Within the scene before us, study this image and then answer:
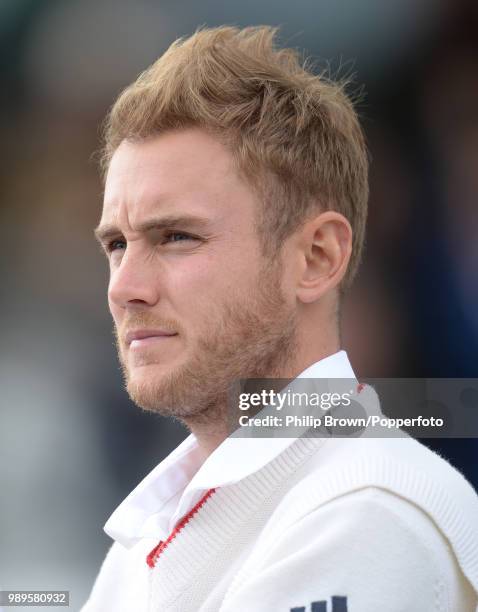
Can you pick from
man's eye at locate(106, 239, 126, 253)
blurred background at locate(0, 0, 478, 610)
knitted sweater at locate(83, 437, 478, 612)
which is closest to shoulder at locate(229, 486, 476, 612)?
knitted sweater at locate(83, 437, 478, 612)

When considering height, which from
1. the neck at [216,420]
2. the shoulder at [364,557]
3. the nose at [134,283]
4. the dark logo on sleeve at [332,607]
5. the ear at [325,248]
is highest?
the ear at [325,248]

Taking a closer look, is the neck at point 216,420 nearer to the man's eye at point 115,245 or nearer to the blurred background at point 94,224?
the man's eye at point 115,245

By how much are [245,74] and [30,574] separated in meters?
1.76

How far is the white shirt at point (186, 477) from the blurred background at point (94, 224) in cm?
103

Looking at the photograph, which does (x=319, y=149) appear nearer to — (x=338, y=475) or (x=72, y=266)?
(x=338, y=475)

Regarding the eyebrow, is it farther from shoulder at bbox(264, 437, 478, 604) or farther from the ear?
shoulder at bbox(264, 437, 478, 604)

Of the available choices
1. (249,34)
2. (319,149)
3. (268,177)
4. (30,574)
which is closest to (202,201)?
(268,177)

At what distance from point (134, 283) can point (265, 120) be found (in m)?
0.29

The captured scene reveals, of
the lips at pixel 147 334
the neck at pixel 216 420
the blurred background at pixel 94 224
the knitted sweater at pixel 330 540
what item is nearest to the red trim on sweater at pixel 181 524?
the knitted sweater at pixel 330 540

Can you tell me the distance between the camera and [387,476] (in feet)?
3.16

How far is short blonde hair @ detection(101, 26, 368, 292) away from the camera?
1.19 m

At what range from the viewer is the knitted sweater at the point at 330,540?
0.89 metres

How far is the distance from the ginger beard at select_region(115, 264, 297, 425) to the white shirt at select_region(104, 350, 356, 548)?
0.18ft

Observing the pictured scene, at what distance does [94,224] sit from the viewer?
286cm
